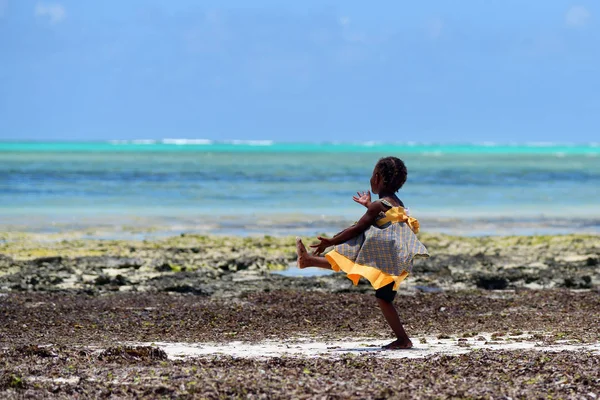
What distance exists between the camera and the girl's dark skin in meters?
8.09

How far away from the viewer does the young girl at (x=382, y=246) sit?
803 cm

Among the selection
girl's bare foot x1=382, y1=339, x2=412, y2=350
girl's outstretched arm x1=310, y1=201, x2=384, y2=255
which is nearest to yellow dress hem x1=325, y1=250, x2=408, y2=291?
girl's outstretched arm x1=310, y1=201, x2=384, y2=255

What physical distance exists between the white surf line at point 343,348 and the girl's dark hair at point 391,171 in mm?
1421

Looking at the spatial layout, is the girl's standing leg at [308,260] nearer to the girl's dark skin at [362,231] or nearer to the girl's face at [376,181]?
the girl's dark skin at [362,231]

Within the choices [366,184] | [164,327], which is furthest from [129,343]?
[366,184]

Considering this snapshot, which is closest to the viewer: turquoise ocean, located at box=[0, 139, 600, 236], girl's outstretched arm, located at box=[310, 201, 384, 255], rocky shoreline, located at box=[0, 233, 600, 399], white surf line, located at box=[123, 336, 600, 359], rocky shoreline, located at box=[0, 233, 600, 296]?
rocky shoreline, located at box=[0, 233, 600, 399]

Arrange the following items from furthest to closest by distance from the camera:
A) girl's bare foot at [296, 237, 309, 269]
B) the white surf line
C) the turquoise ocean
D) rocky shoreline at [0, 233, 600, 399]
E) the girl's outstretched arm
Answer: the turquoise ocean
girl's bare foot at [296, 237, 309, 269]
the girl's outstretched arm
the white surf line
rocky shoreline at [0, 233, 600, 399]

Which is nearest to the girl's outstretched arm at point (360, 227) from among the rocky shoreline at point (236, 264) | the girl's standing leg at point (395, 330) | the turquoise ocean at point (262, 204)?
the girl's standing leg at point (395, 330)

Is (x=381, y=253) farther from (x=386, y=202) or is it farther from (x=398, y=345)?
(x=398, y=345)

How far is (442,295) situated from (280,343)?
4414 mm

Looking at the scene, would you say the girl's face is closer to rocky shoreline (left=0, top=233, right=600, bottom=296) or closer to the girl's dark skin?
the girl's dark skin

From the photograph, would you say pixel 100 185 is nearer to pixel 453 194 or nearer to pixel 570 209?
pixel 453 194

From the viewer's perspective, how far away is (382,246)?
805 centimetres

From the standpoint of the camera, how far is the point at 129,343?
882 centimetres
